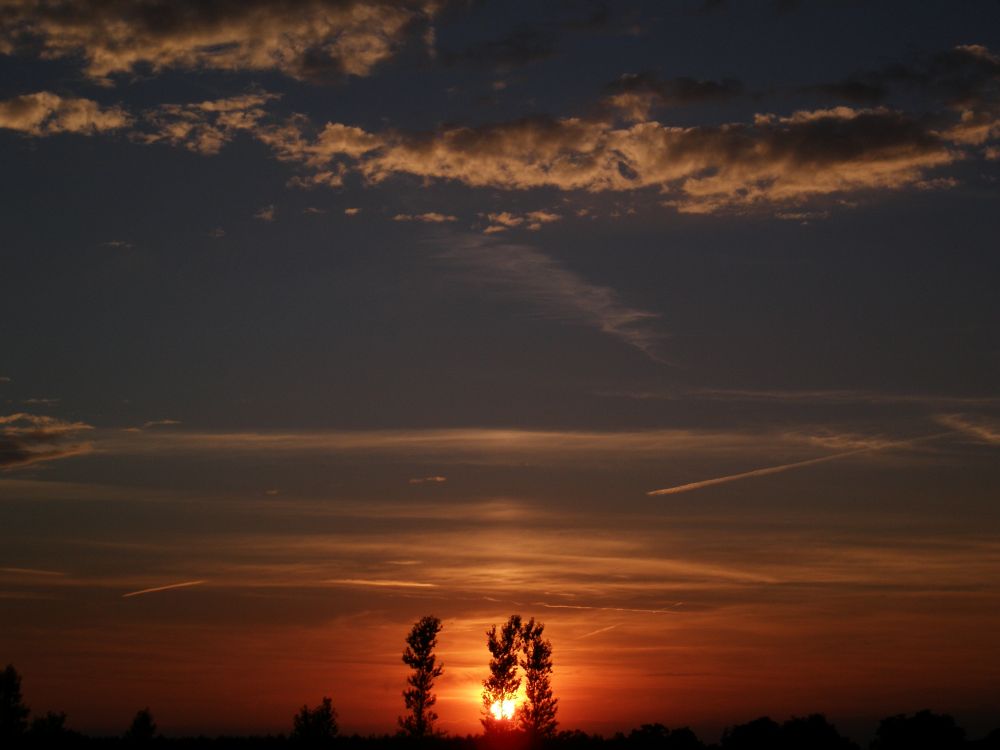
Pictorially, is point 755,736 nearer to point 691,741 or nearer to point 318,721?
point 691,741

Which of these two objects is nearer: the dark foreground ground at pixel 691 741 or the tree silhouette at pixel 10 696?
the dark foreground ground at pixel 691 741

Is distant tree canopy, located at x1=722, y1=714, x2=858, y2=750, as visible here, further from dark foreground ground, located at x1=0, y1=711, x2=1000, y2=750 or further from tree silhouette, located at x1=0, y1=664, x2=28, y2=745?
tree silhouette, located at x1=0, y1=664, x2=28, y2=745

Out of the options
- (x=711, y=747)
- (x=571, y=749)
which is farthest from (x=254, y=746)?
(x=711, y=747)

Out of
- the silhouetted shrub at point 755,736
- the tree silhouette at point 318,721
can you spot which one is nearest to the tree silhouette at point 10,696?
the tree silhouette at point 318,721

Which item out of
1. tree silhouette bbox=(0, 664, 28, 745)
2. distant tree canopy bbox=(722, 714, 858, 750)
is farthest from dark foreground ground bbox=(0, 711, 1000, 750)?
tree silhouette bbox=(0, 664, 28, 745)

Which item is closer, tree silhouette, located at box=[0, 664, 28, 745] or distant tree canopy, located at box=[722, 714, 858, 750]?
distant tree canopy, located at box=[722, 714, 858, 750]

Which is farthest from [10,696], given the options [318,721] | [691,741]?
[691,741]

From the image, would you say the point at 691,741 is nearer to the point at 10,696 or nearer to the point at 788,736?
the point at 788,736

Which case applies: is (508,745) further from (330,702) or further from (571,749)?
(330,702)

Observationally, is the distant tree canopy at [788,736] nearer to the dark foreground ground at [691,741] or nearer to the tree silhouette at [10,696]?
the dark foreground ground at [691,741]

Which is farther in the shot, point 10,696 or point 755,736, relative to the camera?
point 10,696

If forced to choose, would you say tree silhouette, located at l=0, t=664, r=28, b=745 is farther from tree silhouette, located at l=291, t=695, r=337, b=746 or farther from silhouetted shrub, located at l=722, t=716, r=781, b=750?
silhouetted shrub, located at l=722, t=716, r=781, b=750

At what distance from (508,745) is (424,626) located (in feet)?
144

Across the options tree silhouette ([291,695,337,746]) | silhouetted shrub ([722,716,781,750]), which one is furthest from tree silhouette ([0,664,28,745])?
silhouetted shrub ([722,716,781,750])
